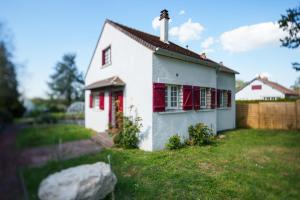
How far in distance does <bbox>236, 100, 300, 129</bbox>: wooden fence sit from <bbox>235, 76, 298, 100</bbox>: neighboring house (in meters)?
18.8

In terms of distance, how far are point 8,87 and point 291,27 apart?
14104 mm

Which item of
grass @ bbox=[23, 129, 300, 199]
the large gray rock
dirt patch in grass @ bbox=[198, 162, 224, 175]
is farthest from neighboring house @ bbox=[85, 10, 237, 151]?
the large gray rock

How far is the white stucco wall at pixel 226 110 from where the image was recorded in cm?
1484

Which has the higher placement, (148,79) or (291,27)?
(291,27)

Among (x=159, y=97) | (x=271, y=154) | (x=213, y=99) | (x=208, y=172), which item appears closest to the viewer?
(x=208, y=172)

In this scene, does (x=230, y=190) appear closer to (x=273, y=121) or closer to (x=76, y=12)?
(x=76, y=12)

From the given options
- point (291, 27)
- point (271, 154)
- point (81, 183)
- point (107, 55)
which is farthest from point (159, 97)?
point (291, 27)

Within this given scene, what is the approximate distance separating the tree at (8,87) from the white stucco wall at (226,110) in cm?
1447

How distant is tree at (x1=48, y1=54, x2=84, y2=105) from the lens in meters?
1.50

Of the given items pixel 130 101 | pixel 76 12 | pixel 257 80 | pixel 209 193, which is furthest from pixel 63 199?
pixel 257 80

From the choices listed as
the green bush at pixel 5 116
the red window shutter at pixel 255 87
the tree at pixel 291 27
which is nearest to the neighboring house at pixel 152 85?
the tree at pixel 291 27

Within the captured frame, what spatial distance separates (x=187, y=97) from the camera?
10.6m

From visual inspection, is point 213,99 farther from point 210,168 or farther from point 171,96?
point 210,168

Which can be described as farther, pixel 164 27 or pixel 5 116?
pixel 164 27
